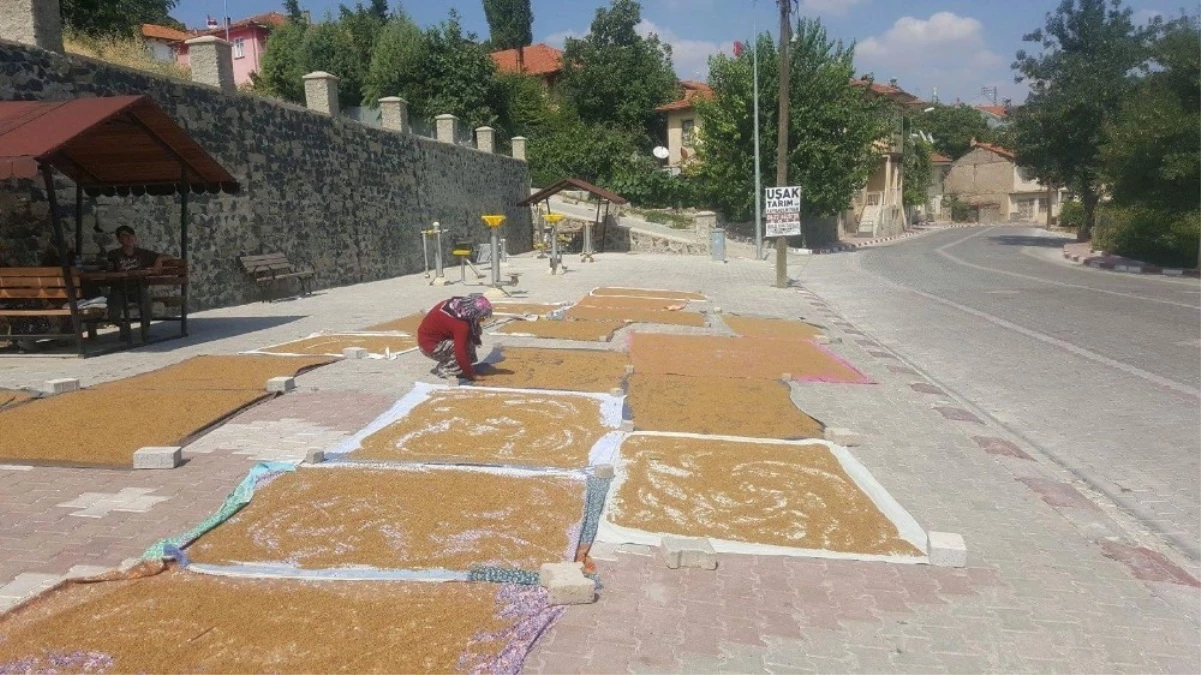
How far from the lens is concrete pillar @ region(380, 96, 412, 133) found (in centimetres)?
2212

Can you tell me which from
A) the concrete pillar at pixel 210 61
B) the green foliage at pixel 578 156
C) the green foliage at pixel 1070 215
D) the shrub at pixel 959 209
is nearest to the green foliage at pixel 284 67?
the green foliage at pixel 578 156

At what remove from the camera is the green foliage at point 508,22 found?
66.4m

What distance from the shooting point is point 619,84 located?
46.8 metres

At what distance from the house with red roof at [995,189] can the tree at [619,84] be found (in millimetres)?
38648

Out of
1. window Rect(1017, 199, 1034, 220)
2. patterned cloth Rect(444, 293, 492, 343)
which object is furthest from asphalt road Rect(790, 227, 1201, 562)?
window Rect(1017, 199, 1034, 220)

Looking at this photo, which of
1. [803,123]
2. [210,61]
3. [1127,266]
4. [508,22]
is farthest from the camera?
[508,22]

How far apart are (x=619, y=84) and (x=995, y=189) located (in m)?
44.6

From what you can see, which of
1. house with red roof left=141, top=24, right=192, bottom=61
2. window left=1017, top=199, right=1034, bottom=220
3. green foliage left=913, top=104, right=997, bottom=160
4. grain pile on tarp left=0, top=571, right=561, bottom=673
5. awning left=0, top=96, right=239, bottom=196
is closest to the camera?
grain pile on tarp left=0, top=571, right=561, bottom=673

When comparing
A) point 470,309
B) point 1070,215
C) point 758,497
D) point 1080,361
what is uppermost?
point 1070,215

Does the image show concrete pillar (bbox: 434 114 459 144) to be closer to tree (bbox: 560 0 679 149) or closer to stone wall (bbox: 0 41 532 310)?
stone wall (bbox: 0 41 532 310)

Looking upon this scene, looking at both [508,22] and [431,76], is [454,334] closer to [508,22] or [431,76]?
[431,76]

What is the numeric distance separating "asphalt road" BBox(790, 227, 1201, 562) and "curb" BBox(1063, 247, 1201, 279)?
1.87m

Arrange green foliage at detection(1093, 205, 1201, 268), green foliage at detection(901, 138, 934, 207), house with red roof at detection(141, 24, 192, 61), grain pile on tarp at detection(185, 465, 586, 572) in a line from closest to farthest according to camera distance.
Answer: grain pile on tarp at detection(185, 465, 586, 572) → green foliage at detection(1093, 205, 1201, 268) → house with red roof at detection(141, 24, 192, 61) → green foliage at detection(901, 138, 934, 207)

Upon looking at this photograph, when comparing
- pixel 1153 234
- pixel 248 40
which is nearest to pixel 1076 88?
pixel 1153 234
